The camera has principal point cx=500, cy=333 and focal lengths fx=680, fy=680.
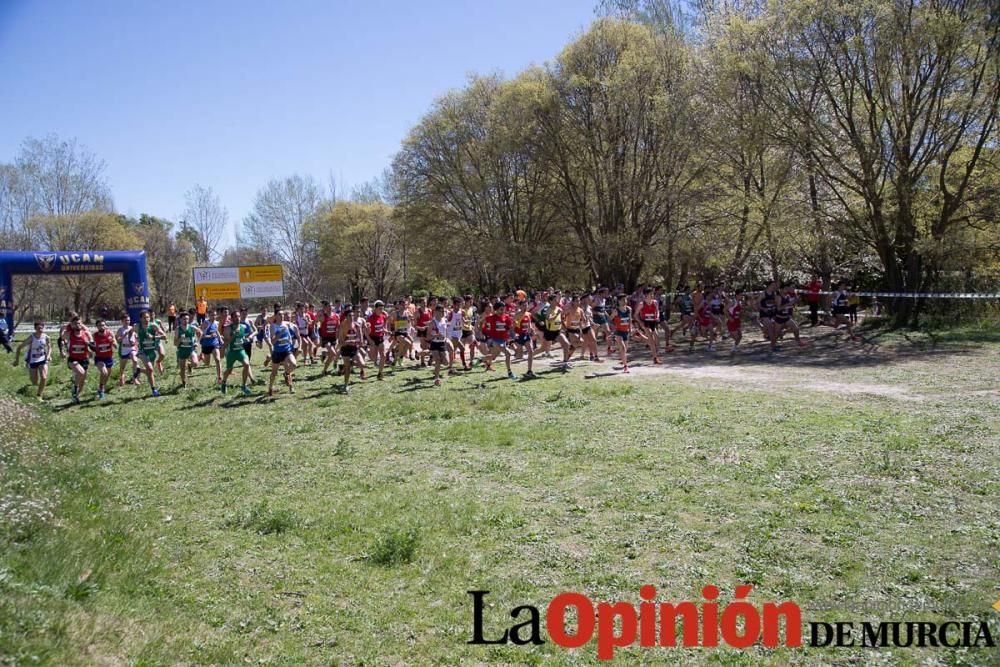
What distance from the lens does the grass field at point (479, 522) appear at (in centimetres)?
437

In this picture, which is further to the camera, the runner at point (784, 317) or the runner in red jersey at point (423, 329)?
the runner at point (784, 317)

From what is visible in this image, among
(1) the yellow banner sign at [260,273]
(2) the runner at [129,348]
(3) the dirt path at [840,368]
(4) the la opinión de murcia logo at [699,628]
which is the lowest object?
(4) the la opinión de murcia logo at [699,628]

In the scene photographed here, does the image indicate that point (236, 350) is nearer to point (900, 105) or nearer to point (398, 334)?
point (398, 334)

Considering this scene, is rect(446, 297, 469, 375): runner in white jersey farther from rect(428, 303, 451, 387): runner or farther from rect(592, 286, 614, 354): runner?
rect(592, 286, 614, 354): runner

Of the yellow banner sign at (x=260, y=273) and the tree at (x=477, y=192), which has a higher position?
the tree at (x=477, y=192)

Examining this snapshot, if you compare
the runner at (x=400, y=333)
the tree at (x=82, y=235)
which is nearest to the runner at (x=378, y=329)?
the runner at (x=400, y=333)

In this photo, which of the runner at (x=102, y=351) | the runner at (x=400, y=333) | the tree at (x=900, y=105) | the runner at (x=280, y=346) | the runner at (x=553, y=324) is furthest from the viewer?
the tree at (x=900, y=105)

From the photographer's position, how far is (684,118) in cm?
2928

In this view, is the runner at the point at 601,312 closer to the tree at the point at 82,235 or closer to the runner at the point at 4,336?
the runner at the point at 4,336

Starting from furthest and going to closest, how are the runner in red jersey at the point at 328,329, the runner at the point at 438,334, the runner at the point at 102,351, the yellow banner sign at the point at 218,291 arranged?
the yellow banner sign at the point at 218,291 → the runner in red jersey at the point at 328,329 → the runner at the point at 438,334 → the runner at the point at 102,351

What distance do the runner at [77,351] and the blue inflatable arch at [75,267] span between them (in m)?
12.0

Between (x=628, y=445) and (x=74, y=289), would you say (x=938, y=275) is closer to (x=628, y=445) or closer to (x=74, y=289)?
(x=628, y=445)

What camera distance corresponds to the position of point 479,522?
21.0ft

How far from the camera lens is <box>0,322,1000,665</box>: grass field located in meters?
4.37
